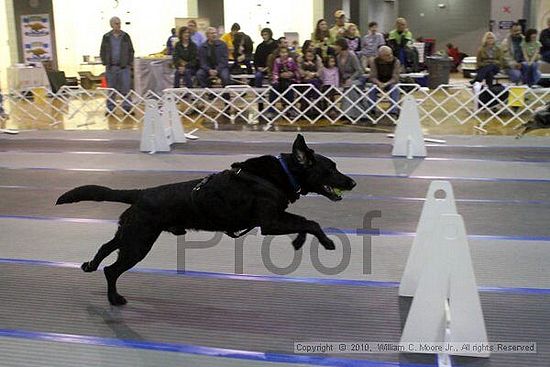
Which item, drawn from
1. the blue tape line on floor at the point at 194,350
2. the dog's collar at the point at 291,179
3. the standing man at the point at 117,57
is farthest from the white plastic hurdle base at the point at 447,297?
the standing man at the point at 117,57

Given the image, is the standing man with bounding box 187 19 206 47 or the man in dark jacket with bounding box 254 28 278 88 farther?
the standing man with bounding box 187 19 206 47

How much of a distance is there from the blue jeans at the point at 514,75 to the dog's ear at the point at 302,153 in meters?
10.2

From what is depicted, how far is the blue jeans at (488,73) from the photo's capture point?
478 inches

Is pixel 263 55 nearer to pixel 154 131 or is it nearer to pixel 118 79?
pixel 118 79

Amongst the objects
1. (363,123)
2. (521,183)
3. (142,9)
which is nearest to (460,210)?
(521,183)

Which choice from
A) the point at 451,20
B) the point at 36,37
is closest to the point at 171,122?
the point at 36,37

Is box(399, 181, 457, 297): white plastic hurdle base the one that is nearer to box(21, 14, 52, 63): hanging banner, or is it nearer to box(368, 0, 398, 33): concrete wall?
box(21, 14, 52, 63): hanging banner

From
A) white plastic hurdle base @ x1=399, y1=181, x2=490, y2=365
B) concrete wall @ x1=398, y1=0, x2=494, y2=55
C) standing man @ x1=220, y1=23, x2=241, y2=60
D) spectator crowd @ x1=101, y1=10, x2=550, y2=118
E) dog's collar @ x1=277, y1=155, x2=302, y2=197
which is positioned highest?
concrete wall @ x1=398, y1=0, x2=494, y2=55

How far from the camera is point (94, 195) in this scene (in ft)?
11.3

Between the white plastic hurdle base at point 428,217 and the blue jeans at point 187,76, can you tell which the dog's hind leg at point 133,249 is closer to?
the white plastic hurdle base at point 428,217

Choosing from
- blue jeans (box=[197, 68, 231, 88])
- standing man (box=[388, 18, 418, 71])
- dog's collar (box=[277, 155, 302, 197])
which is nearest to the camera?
dog's collar (box=[277, 155, 302, 197])

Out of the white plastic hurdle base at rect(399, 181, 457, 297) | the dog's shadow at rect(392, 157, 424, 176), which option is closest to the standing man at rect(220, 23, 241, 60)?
the dog's shadow at rect(392, 157, 424, 176)

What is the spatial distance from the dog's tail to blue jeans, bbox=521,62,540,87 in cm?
1066

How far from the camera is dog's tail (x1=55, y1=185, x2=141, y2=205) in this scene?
135 inches
